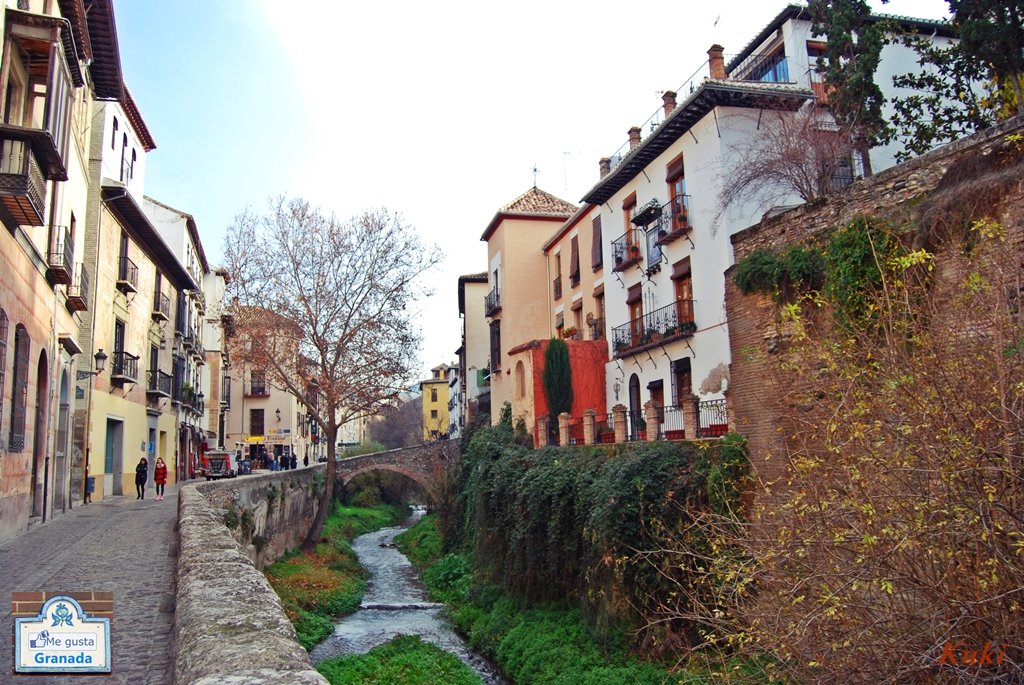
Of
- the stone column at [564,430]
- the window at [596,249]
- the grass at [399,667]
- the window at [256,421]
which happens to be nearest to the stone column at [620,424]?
the stone column at [564,430]

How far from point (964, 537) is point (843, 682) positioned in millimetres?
1466

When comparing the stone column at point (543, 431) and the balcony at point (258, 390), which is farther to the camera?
the balcony at point (258, 390)

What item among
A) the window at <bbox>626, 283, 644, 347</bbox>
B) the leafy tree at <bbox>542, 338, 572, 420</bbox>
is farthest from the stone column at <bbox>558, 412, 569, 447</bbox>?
the leafy tree at <bbox>542, 338, 572, 420</bbox>

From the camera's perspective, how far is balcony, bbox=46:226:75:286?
14.0 m

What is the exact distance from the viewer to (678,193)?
20484mm

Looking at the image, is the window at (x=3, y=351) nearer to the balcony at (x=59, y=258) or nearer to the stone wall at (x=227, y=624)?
the balcony at (x=59, y=258)

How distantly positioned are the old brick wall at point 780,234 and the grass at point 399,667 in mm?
7431

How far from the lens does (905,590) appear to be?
6.07 metres

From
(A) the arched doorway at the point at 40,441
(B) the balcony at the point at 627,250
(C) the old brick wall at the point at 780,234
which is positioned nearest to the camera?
(C) the old brick wall at the point at 780,234

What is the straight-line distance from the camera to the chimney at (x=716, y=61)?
67.5ft

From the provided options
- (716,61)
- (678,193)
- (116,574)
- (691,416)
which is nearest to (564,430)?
(691,416)

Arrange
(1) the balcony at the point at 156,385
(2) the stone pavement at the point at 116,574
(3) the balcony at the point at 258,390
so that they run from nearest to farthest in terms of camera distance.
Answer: (2) the stone pavement at the point at 116,574, (1) the balcony at the point at 156,385, (3) the balcony at the point at 258,390

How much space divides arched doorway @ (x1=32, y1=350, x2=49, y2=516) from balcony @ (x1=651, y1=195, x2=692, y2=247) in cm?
1451

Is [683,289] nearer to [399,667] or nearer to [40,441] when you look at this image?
[399,667]
